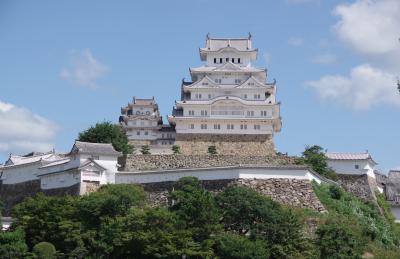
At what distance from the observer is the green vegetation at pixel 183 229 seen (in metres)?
→ 34.8

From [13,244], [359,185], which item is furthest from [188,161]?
[13,244]

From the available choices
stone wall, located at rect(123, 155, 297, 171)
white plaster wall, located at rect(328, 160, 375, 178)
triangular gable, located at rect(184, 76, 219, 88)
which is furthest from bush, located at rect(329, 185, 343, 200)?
triangular gable, located at rect(184, 76, 219, 88)

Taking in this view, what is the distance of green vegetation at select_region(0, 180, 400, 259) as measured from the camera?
34750 millimetres

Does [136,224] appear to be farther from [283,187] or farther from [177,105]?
[177,105]

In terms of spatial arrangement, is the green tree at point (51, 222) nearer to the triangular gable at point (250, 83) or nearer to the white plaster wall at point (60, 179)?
the white plaster wall at point (60, 179)

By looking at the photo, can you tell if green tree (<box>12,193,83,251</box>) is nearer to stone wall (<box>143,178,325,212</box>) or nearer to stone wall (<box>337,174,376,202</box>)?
stone wall (<box>143,178,325,212</box>)

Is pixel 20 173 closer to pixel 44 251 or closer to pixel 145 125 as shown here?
pixel 145 125

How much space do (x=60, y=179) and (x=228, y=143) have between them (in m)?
13.7

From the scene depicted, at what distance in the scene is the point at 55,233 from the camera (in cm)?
3712

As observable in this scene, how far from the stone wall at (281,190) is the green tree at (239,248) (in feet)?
21.1

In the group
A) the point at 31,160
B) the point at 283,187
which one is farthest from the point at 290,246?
the point at 31,160

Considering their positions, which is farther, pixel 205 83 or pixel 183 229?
pixel 205 83

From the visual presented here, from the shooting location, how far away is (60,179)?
4566 cm

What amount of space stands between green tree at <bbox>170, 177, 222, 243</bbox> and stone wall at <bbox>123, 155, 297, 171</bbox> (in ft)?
26.5
